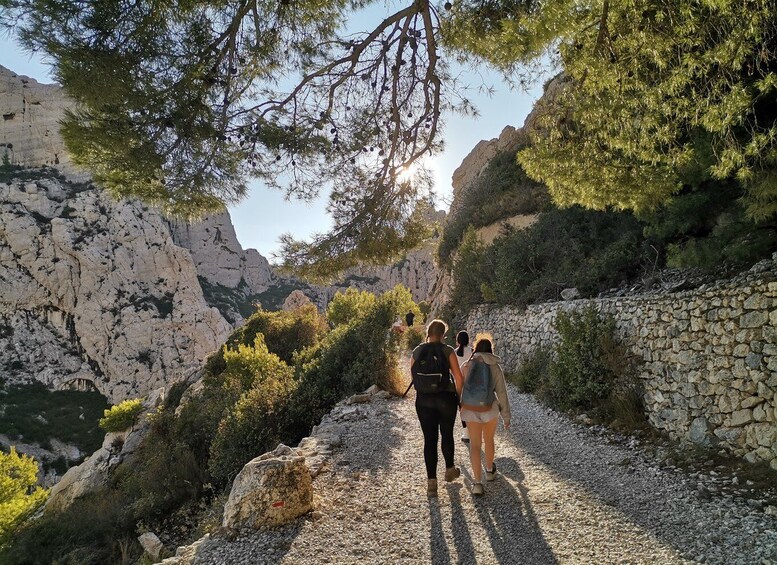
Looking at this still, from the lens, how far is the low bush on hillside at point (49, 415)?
30.1 m

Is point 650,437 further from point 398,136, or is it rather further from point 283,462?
point 398,136

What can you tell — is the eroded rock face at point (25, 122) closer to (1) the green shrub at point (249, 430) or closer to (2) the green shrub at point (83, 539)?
(2) the green shrub at point (83, 539)

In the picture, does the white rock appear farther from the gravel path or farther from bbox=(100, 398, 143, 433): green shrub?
bbox=(100, 398, 143, 433): green shrub

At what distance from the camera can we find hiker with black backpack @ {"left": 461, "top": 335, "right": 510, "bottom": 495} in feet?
12.9

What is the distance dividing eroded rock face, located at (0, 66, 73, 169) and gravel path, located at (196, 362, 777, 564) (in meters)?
56.3

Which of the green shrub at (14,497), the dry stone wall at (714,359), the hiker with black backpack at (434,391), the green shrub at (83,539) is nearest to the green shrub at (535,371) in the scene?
the dry stone wall at (714,359)

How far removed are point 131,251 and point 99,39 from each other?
46.8 metres

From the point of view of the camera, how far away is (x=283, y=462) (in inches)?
147

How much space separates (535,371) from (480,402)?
231 inches

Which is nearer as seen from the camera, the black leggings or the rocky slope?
the rocky slope

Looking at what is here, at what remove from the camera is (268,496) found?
3.60 m

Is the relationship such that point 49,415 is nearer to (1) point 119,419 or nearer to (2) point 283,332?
(1) point 119,419

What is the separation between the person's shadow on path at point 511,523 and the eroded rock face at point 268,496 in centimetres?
177

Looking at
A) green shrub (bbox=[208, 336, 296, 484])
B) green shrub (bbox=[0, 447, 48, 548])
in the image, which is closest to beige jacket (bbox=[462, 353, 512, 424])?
green shrub (bbox=[208, 336, 296, 484])
